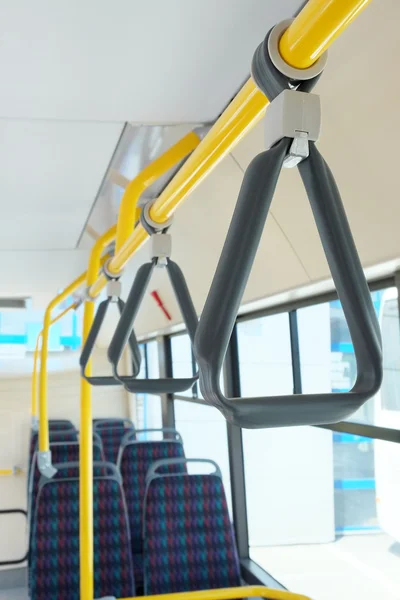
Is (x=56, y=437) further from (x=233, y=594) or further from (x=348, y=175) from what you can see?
(x=348, y=175)

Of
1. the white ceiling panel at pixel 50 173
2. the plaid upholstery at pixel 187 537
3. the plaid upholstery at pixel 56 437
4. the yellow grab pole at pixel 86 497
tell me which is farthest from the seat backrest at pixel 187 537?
the plaid upholstery at pixel 56 437

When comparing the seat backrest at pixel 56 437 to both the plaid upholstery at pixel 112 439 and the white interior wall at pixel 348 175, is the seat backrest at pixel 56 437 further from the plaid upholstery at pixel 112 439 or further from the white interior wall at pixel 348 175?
the white interior wall at pixel 348 175

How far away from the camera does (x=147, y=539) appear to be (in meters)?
2.99

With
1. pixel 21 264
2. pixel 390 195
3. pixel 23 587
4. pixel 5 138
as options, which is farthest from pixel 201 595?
pixel 23 587

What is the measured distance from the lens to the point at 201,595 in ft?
7.55

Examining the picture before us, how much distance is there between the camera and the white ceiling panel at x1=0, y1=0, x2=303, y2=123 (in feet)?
4.60

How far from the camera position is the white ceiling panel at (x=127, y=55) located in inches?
55.2

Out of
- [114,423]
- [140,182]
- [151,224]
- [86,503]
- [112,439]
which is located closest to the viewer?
[151,224]

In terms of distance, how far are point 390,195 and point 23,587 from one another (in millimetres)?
5132

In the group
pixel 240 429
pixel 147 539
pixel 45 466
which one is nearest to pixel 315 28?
pixel 147 539

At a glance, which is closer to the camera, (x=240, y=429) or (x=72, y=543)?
(x=72, y=543)

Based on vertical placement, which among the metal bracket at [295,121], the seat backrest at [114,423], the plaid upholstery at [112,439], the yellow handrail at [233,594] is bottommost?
the yellow handrail at [233,594]

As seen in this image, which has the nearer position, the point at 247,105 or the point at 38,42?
the point at 247,105

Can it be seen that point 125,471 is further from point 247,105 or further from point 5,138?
point 247,105
